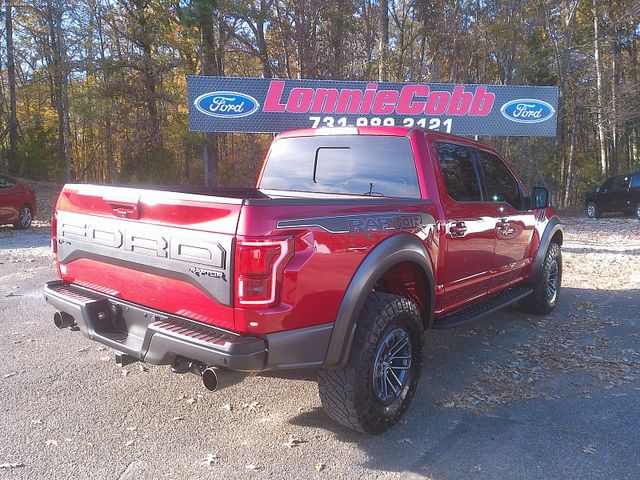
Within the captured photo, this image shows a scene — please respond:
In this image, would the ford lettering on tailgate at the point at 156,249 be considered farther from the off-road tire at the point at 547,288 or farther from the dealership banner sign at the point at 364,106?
the dealership banner sign at the point at 364,106

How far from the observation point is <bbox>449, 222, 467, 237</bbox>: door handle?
4035mm

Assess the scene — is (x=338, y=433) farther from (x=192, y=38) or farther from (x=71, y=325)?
(x=192, y=38)

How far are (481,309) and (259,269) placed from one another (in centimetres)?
255

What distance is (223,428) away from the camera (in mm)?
3400

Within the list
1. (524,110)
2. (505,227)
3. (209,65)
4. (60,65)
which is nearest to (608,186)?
(524,110)

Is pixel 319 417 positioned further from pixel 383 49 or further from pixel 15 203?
pixel 383 49

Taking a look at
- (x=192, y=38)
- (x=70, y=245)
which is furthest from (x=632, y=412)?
(x=192, y=38)

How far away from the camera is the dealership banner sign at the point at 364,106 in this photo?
12391mm

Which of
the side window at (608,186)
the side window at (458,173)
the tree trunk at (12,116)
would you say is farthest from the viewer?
the tree trunk at (12,116)

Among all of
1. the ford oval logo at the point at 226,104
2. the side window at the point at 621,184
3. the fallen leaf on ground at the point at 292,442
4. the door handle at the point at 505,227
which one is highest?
the ford oval logo at the point at 226,104

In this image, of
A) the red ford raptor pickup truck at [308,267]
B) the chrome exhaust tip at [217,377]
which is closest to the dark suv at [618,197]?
the red ford raptor pickup truck at [308,267]

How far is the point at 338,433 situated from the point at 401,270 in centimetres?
117

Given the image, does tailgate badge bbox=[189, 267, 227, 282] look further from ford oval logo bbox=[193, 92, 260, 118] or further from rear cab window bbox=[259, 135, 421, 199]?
ford oval logo bbox=[193, 92, 260, 118]

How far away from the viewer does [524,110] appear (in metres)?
13.6
